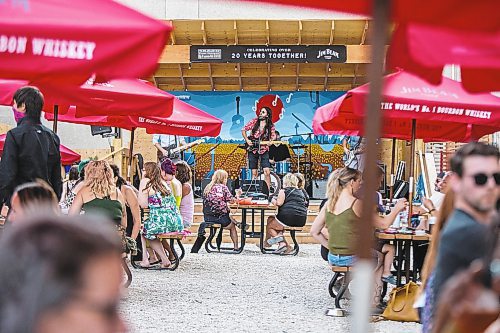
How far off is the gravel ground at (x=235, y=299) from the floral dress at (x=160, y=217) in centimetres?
59

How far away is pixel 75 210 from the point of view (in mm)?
8078

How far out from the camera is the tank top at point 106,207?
8414mm

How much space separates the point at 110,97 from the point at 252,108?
1632 centimetres

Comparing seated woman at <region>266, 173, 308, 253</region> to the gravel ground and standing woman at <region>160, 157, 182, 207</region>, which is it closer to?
the gravel ground

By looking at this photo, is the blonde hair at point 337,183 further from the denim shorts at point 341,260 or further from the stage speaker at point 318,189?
the stage speaker at point 318,189

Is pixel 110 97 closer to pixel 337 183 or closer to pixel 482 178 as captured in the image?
pixel 337 183

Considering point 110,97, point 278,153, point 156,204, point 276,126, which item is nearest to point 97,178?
point 110,97

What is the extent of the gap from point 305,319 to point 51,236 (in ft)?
22.4

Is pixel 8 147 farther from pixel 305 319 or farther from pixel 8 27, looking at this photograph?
pixel 305 319

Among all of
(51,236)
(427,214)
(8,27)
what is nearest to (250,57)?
(427,214)

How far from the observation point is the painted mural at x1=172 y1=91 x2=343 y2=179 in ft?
78.1

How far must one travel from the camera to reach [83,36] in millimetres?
4066

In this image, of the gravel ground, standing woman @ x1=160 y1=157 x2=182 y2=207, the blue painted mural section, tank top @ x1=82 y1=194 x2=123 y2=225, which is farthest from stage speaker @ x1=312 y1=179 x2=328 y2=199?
tank top @ x1=82 y1=194 x2=123 y2=225

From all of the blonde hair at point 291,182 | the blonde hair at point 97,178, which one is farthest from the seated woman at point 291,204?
the blonde hair at point 97,178
